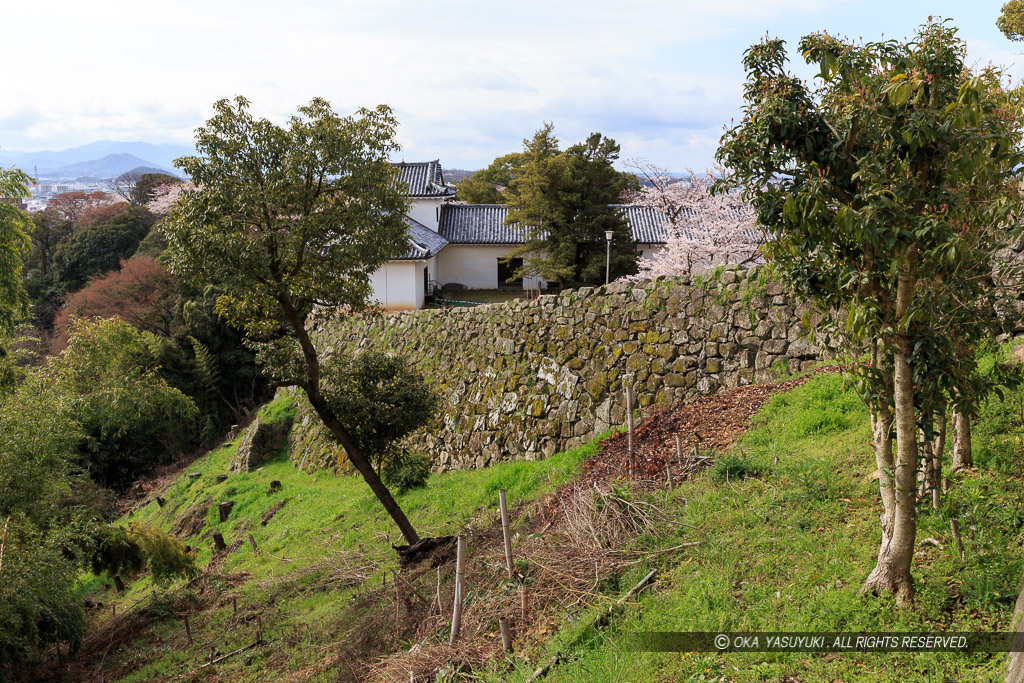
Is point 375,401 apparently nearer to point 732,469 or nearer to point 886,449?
point 732,469

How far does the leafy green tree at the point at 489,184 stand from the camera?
39.5 meters

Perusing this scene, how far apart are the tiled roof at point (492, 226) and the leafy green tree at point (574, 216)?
15.1ft

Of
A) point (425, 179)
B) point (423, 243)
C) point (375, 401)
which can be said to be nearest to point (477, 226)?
point (425, 179)

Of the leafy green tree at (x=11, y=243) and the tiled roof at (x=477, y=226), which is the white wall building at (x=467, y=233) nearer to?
the tiled roof at (x=477, y=226)

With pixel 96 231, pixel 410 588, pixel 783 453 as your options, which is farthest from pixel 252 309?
pixel 96 231

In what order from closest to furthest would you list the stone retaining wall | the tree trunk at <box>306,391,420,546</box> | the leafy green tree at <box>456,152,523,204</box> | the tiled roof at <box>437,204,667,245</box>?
the stone retaining wall
the tree trunk at <box>306,391,420,546</box>
the tiled roof at <box>437,204,667,245</box>
the leafy green tree at <box>456,152,523,204</box>

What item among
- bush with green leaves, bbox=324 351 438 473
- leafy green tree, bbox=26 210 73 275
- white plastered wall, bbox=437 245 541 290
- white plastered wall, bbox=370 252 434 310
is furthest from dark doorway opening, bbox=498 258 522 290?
leafy green tree, bbox=26 210 73 275

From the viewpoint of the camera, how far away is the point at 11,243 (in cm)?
869

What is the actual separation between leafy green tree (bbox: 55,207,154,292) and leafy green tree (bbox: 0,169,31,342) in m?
29.0

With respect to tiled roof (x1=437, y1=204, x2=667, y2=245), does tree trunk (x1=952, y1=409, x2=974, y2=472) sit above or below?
below

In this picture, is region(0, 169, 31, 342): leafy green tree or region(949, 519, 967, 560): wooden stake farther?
region(0, 169, 31, 342): leafy green tree

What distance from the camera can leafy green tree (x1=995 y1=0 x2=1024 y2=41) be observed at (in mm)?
13883

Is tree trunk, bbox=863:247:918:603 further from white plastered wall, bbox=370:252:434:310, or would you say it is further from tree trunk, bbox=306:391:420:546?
white plastered wall, bbox=370:252:434:310

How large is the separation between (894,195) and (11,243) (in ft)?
32.9
